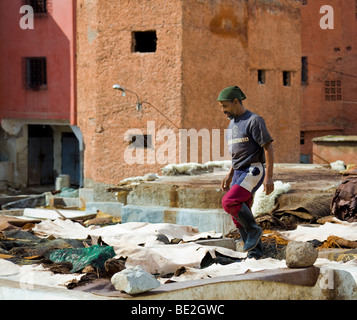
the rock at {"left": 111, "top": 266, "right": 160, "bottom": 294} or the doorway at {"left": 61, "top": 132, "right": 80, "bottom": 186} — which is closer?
the rock at {"left": 111, "top": 266, "right": 160, "bottom": 294}

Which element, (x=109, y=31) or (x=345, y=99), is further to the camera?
(x=345, y=99)

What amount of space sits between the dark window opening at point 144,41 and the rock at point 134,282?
1548cm

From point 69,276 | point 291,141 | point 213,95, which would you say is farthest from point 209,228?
point 291,141

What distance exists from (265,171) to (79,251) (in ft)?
6.63

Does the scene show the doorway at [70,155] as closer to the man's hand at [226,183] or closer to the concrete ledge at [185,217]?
the concrete ledge at [185,217]

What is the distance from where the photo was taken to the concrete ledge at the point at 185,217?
9516mm

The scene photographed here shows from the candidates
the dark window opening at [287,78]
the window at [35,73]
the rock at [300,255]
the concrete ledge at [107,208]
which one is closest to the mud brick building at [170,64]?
the dark window opening at [287,78]

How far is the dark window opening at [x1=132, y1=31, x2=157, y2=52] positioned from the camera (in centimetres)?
2009

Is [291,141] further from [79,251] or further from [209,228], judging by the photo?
[79,251]

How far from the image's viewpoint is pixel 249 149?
6551 mm

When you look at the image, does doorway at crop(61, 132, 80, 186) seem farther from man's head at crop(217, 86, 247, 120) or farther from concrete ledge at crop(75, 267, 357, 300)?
concrete ledge at crop(75, 267, 357, 300)

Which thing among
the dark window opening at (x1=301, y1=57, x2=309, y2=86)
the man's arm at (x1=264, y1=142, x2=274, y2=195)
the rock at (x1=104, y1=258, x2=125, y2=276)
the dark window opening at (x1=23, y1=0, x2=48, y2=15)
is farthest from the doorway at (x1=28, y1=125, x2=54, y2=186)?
the rock at (x1=104, y1=258, x2=125, y2=276)

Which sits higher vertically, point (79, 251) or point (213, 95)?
point (213, 95)

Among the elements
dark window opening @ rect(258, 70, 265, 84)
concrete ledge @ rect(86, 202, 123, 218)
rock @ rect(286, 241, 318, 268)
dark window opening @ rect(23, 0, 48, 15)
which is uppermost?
dark window opening @ rect(23, 0, 48, 15)
